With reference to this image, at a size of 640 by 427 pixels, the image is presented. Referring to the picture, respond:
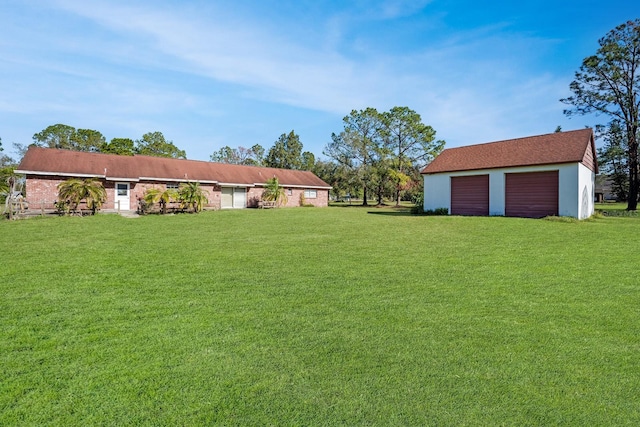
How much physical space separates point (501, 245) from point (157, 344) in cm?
894

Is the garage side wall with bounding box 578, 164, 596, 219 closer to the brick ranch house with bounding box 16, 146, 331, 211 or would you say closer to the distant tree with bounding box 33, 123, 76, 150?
the brick ranch house with bounding box 16, 146, 331, 211

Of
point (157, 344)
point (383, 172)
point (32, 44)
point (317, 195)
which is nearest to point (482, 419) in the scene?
point (157, 344)

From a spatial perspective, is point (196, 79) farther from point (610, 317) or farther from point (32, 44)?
point (610, 317)

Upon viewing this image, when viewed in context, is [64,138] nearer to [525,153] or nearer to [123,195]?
[123,195]

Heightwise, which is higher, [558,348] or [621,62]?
[621,62]

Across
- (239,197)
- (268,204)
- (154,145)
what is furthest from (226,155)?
(268,204)

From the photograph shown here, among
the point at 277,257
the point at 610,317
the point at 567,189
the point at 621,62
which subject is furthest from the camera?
the point at 621,62

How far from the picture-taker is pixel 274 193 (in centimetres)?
2842

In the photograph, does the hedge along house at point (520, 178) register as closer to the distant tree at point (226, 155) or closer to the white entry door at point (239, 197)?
the white entry door at point (239, 197)

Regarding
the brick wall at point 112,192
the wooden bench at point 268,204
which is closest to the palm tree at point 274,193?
the wooden bench at point 268,204

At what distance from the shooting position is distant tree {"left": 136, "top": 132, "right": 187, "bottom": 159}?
1969 inches

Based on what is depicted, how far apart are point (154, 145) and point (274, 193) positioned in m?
31.7

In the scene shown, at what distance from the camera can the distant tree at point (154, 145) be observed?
50.0m

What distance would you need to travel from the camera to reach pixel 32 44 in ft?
38.8
